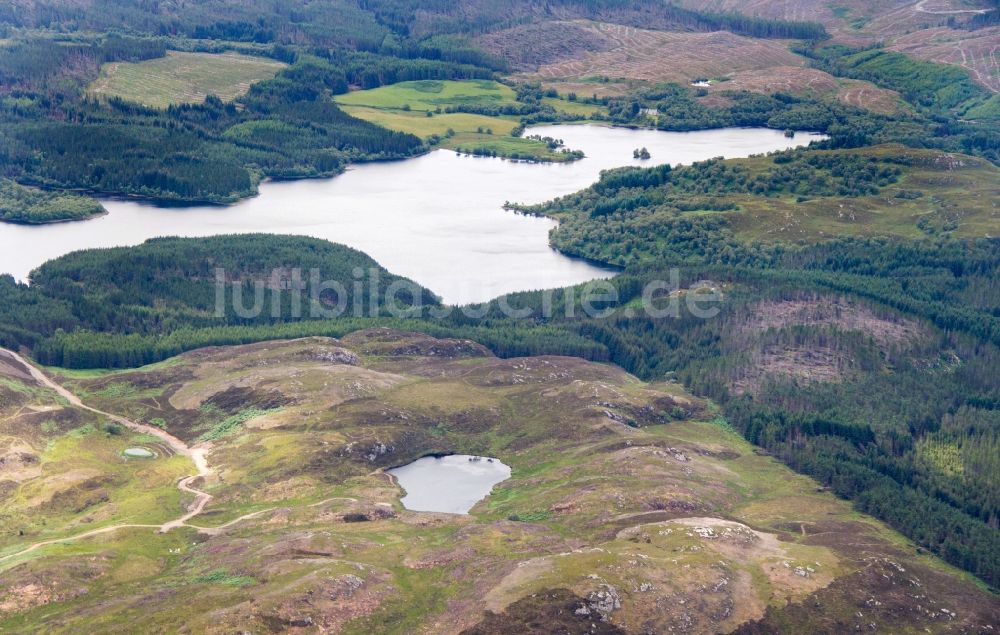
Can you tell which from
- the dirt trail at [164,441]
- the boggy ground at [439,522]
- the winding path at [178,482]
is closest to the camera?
the boggy ground at [439,522]

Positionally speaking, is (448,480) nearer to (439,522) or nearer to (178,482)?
(439,522)

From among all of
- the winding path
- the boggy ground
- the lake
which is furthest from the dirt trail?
the lake

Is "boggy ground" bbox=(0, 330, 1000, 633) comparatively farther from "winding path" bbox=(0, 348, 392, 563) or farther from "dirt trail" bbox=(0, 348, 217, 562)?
"dirt trail" bbox=(0, 348, 217, 562)

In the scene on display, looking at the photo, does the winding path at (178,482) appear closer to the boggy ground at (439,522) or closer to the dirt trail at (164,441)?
the dirt trail at (164,441)

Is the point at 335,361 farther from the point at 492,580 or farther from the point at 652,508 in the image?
the point at 492,580

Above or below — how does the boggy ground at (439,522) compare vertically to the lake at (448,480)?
above

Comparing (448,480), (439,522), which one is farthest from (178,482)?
(448,480)

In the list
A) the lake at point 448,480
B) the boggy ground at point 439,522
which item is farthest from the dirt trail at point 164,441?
the lake at point 448,480
